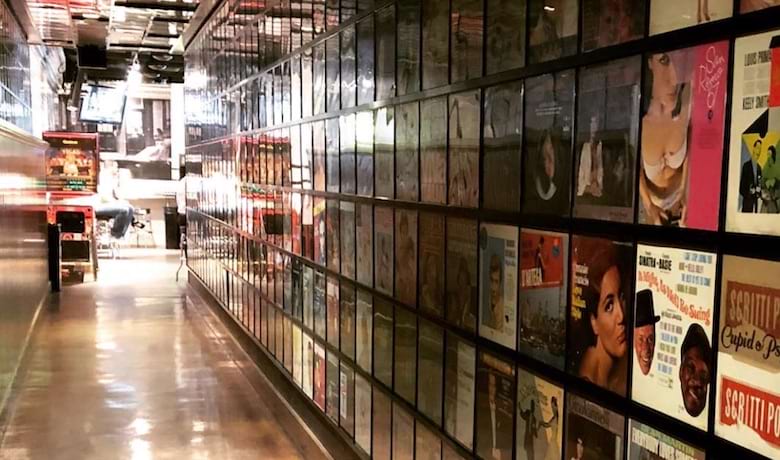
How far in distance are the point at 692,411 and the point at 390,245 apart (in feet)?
6.88

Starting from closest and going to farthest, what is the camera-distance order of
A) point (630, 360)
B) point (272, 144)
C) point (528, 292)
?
point (630, 360) → point (528, 292) → point (272, 144)

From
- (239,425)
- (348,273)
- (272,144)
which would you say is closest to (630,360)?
(348,273)

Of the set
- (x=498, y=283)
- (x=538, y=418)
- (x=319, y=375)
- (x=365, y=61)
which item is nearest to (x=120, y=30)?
(x=319, y=375)

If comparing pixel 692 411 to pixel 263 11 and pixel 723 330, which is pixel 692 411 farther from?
pixel 263 11

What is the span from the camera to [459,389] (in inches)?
115

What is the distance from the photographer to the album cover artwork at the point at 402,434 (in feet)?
11.3

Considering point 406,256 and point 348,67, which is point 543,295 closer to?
point 406,256

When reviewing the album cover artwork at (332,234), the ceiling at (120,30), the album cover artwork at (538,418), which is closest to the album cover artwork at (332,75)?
the album cover artwork at (332,234)

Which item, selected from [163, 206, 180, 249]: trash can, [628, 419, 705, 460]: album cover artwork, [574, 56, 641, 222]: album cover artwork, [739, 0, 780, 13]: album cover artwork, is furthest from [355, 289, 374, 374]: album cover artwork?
[163, 206, 180, 249]: trash can

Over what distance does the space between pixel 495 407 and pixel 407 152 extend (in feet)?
4.23

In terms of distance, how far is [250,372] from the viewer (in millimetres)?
6977

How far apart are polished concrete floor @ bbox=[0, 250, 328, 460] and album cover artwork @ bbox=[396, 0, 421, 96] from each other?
2595 millimetres

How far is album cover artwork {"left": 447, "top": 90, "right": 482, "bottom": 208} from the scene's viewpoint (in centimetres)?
276

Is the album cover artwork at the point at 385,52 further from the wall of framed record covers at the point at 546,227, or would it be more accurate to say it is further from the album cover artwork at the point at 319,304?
the album cover artwork at the point at 319,304
